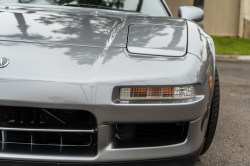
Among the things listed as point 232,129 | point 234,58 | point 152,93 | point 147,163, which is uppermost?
point 152,93

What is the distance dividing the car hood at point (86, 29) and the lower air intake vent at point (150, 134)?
0.41 m

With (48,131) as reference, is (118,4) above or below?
above

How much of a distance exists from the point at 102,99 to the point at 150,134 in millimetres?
336

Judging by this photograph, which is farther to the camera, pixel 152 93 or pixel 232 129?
pixel 232 129

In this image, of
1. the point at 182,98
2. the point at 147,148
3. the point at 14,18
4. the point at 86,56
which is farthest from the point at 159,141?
the point at 14,18

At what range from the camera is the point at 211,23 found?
12.7 meters

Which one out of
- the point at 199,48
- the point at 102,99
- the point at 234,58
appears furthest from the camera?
the point at 234,58

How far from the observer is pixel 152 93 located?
4.60 feet

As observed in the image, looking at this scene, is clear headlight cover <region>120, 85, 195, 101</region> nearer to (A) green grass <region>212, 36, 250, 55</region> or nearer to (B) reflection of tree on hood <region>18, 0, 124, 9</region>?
(B) reflection of tree on hood <region>18, 0, 124, 9</region>

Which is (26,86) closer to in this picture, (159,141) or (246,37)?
(159,141)

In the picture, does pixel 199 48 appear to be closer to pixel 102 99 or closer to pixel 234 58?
pixel 102 99

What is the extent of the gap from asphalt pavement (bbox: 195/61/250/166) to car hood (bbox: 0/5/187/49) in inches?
37.8

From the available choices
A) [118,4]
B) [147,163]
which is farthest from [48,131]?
[118,4]

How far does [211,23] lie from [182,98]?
12.1 meters
